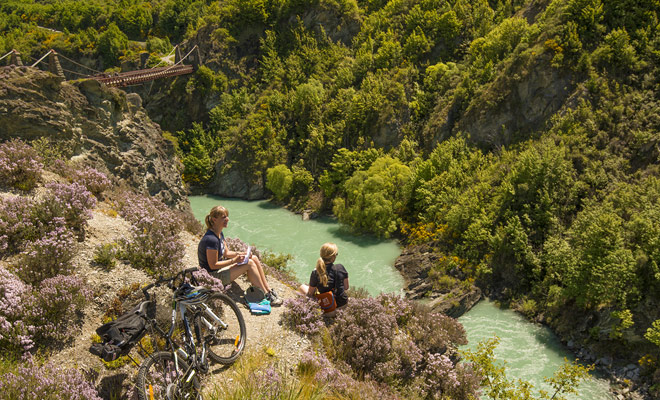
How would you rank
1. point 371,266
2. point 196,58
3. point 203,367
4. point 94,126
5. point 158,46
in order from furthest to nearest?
point 158,46
point 196,58
point 371,266
point 94,126
point 203,367

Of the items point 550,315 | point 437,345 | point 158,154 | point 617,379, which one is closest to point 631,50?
point 550,315

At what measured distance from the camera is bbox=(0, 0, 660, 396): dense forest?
17703mm

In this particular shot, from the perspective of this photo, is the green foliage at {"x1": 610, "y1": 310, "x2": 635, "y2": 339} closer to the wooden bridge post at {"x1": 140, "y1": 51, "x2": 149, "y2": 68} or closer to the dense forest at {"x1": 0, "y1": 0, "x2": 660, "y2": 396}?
the dense forest at {"x1": 0, "y1": 0, "x2": 660, "y2": 396}

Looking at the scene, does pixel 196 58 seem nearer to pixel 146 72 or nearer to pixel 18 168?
pixel 146 72

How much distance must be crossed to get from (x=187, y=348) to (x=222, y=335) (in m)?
1.19

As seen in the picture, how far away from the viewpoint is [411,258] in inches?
912

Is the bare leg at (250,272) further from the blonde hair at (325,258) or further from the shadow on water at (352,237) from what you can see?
the shadow on water at (352,237)

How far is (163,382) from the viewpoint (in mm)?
5129

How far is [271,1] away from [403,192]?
3292cm

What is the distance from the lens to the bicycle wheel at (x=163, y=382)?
490 centimetres

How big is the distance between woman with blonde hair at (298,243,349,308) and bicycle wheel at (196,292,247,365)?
1.73 m

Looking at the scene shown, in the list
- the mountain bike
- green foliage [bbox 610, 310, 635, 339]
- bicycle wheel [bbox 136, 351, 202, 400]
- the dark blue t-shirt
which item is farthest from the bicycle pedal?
green foliage [bbox 610, 310, 635, 339]

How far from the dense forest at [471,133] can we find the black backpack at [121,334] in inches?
636

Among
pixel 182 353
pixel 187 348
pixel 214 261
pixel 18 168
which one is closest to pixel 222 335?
pixel 187 348
